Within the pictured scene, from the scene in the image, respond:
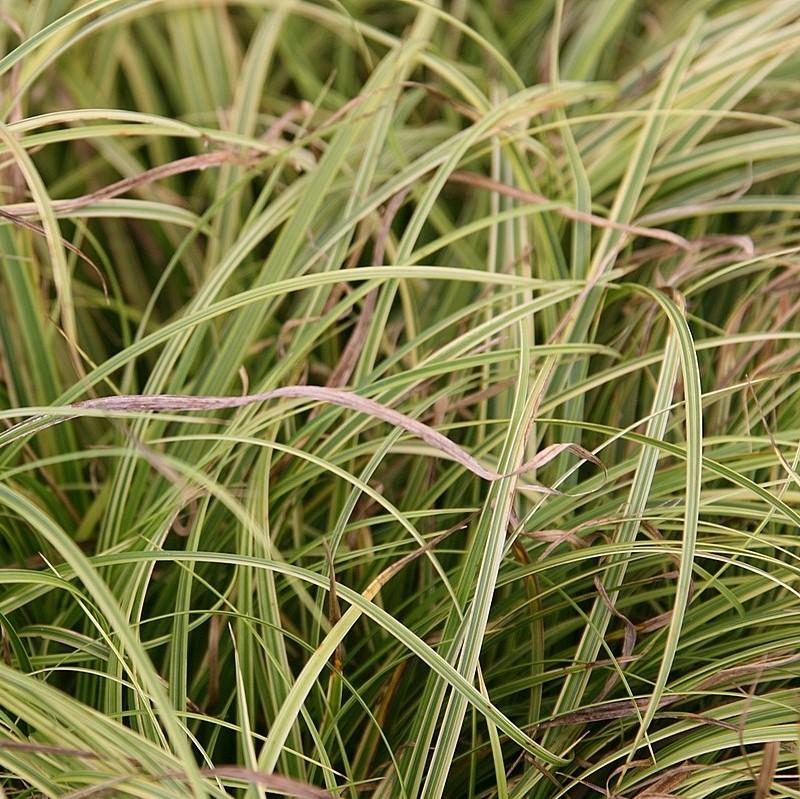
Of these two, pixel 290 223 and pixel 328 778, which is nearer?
pixel 328 778

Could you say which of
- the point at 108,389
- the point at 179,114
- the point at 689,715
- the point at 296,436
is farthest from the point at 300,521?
the point at 179,114

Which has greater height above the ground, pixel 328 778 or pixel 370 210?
pixel 370 210

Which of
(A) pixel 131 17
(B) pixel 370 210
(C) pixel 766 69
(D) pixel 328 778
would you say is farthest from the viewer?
(A) pixel 131 17

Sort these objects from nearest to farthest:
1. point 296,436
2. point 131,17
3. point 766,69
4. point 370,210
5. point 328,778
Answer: point 328,778 → point 296,436 → point 370,210 → point 766,69 → point 131,17

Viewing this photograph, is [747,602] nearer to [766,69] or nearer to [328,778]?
[328,778]

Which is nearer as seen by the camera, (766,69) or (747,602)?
(747,602)

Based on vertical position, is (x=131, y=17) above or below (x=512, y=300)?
above

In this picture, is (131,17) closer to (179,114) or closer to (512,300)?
(179,114)

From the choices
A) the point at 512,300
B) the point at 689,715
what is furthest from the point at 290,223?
the point at 689,715

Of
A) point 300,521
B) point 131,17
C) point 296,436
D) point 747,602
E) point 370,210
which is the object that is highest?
point 131,17
